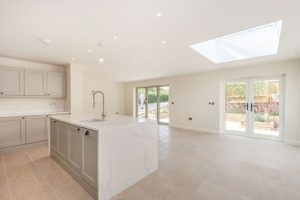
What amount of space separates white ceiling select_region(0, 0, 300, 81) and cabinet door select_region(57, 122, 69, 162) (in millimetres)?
1582

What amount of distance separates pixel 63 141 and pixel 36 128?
5.95 feet

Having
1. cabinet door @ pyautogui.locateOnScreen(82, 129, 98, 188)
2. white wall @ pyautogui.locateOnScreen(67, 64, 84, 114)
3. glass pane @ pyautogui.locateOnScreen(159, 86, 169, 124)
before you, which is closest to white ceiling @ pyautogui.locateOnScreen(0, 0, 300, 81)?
white wall @ pyautogui.locateOnScreen(67, 64, 84, 114)

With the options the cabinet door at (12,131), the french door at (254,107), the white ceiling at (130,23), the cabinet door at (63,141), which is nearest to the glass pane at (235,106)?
the french door at (254,107)

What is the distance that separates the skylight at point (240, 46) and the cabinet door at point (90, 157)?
8.83 feet

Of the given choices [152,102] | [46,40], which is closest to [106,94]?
[152,102]

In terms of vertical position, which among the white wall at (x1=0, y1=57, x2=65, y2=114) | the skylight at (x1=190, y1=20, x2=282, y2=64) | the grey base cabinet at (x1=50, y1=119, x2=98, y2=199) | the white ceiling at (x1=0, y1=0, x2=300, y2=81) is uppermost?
Answer: the skylight at (x1=190, y1=20, x2=282, y2=64)

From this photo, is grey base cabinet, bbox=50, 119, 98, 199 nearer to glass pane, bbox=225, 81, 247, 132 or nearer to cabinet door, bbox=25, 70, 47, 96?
cabinet door, bbox=25, 70, 47, 96

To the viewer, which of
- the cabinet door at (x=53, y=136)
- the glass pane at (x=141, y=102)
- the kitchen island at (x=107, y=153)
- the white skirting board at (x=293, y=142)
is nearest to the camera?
the kitchen island at (x=107, y=153)

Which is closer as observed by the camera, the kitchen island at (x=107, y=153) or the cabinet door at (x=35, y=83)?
the kitchen island at (x=107, y=153)

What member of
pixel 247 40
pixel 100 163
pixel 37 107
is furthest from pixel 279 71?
pixel 37 107

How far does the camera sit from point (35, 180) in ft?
7.30

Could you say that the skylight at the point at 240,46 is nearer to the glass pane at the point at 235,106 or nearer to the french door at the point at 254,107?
the french door at the point at 254,107

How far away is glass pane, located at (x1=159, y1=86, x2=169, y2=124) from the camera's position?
23.4 ft

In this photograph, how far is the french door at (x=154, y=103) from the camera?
7227 millimetres
